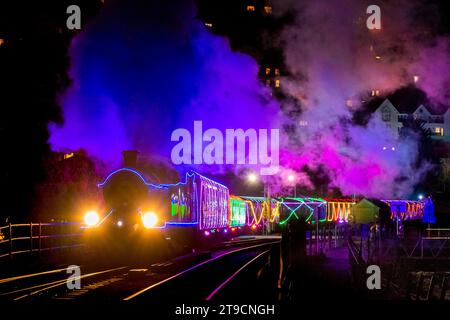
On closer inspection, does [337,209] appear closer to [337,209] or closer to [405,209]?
[337,209]

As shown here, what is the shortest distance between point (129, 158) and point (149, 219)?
7.11 ft

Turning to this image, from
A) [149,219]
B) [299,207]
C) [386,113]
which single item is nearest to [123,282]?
[149,219]

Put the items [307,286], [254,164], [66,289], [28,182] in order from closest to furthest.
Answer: [66,289] < [307,286] < [28,182] < [254,164]

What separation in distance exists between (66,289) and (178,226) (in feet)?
24.3

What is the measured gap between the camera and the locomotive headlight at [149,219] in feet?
56.4

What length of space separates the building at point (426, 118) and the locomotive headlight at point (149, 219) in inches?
2376

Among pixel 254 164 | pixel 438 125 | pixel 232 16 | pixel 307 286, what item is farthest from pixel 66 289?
pixel 232 16

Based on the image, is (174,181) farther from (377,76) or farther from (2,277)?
(377,76)

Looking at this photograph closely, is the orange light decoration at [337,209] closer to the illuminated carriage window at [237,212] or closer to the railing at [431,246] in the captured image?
the illuminated carriage window at [237,212]

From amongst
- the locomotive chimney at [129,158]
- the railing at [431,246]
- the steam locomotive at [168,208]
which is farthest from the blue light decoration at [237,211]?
the locomotive chimney at [129,158]

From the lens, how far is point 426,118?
78.3m

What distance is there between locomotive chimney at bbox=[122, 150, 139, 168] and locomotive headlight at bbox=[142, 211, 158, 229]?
1.70 meters
